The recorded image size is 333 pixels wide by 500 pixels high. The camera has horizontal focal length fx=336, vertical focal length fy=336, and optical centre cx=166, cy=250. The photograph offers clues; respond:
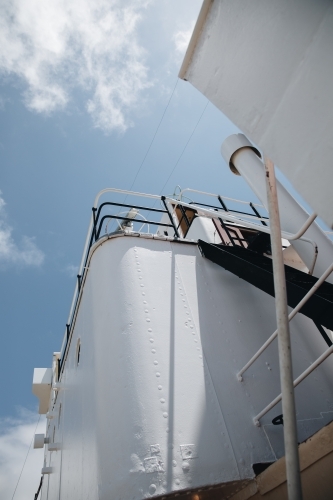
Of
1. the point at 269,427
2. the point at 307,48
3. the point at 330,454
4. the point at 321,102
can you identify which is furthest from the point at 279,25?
the point at 269,427

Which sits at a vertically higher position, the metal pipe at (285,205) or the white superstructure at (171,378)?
the metal pipe at (285,205)

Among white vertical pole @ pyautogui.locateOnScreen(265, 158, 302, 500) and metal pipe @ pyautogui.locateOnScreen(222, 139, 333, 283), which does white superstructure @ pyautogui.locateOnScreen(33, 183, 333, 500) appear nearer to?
metal pipe @ pyautogui.locateOnScreen(222, 139, 333, 283)

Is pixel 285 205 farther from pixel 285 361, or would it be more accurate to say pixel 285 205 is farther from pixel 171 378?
pixel 285 361

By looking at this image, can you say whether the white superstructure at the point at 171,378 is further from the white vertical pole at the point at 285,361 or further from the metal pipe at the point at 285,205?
the white vertical pole at the point at 285,361

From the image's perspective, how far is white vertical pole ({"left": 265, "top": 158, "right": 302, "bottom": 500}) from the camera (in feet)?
3.23

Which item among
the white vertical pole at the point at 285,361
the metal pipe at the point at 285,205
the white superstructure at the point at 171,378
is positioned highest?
the metal pipe at the point at 285,205

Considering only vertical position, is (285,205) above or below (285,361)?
above

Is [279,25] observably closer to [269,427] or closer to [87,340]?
[269,427]

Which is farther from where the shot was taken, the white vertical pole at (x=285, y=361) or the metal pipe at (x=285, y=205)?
the metal pipe at (x=285, y=205)

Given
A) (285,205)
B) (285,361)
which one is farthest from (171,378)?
(285,205)

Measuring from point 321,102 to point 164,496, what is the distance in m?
2.78

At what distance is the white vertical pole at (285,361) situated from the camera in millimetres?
984

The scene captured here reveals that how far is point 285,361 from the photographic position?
113 cm

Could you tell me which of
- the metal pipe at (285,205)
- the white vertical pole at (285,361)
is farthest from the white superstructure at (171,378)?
the white vertical pole at (285,361)
